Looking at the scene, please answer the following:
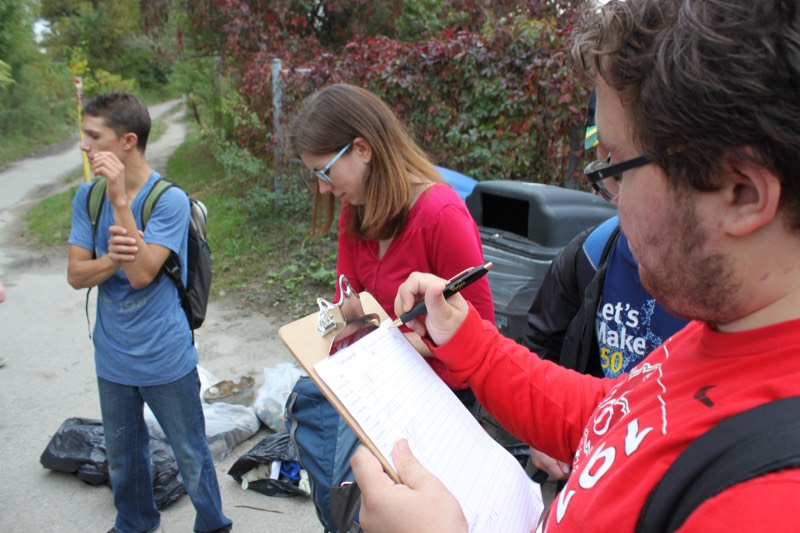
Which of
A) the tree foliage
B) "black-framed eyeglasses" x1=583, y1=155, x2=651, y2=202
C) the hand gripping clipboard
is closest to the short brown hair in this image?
the hand gripping clipboard

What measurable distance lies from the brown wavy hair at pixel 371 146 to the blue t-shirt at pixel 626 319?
74cm

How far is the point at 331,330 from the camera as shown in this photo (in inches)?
51.8

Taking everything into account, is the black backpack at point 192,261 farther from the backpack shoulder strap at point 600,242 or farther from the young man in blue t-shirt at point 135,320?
the backpack shoulder strap at point 600,242

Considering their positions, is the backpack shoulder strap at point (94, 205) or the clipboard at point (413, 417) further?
the backpack shoulder strap at point (94, 205)

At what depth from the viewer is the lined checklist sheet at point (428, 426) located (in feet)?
3.44

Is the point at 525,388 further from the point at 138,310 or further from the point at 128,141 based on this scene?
the point at 128,141

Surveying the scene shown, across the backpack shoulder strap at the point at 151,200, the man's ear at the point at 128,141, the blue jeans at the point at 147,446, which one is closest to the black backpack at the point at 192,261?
the backpack shoulder strap at the point at 151,200

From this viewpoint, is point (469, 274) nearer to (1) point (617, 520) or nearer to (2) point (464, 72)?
(1) point (617, 520)

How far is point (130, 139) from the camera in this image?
8.34 ft

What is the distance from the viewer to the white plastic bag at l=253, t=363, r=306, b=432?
3.58 m

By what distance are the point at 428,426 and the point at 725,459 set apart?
0.60 m

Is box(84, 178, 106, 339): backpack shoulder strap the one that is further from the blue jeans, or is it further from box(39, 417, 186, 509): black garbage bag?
box(39, 417, 186, 509): black garbage bag

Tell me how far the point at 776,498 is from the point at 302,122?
1943 mm

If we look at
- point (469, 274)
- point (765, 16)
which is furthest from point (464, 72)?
point (765, 16)
